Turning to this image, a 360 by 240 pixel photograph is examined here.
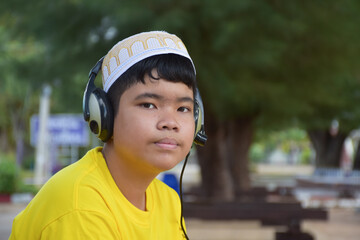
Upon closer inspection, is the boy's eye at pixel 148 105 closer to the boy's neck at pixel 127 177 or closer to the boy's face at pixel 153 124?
the boy's face at pixel 153 124

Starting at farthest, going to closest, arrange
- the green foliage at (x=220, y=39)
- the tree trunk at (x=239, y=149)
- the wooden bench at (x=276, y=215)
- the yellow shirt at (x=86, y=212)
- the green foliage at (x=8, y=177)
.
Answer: the tree trunk at (x=239, y=149) < the green foliage at (x=8, y=177) < the wooden bench at (x=276, y=215) < the green foliage at (x=220, y=39) < the yellow shirt at (x=86, y=212)

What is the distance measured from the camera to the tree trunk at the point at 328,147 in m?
35.0

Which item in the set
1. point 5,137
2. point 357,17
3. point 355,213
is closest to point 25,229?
point 357,17

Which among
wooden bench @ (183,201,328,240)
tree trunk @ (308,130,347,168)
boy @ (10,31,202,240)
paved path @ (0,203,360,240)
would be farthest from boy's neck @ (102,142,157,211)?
tree trunk @ (308,130,347,168)

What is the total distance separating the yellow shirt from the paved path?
9652mm

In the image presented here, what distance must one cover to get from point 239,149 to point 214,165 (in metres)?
6.93

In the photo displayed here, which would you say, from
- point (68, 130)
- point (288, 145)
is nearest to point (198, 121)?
point (68, 130)

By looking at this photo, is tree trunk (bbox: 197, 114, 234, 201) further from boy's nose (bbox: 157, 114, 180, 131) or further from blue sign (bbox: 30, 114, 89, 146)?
blue sign (bbox: 30, 114, 89, 146)

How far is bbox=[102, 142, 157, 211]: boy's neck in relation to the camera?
78.7 inches

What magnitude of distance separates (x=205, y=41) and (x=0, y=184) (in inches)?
512

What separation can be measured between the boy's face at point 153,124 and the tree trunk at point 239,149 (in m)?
17.9

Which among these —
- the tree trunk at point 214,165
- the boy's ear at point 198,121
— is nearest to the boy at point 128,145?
the boy's ear at point 198,121

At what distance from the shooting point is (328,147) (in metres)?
35.3

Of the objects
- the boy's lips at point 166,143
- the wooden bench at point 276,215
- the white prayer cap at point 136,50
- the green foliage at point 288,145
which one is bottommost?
the wooden bench at point 276,215
